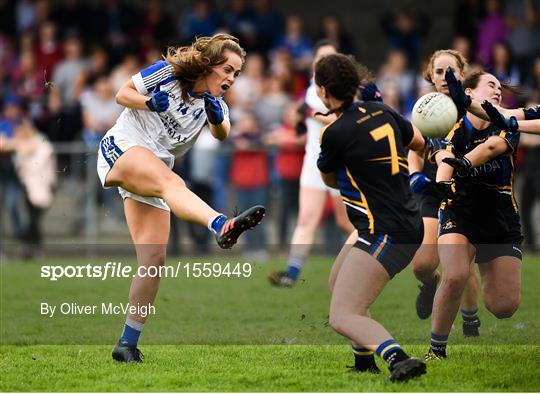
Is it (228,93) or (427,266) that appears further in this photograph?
(228,93)

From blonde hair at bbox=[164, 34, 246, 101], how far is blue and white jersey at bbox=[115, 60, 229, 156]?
0.05 m

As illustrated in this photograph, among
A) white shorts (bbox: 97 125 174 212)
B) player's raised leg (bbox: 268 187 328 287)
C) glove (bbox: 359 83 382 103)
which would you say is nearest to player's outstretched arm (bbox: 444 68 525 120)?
glove (bbox: 359 83 382 103)

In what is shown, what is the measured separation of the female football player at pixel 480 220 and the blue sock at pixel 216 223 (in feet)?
5.26

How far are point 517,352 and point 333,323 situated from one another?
6.35 feet

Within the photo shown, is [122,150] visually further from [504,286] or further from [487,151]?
[504,286]

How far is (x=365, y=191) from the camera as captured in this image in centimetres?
672

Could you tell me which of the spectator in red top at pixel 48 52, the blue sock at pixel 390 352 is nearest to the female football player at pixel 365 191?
the blue sock at pixel 390 352

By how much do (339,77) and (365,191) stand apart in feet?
2.30

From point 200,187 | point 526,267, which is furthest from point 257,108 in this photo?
point 526,267

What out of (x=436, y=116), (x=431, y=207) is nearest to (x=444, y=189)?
(x=436, y=116)

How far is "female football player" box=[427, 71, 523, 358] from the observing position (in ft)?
25.0

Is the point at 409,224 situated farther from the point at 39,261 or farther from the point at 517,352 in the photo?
the point at 39,261

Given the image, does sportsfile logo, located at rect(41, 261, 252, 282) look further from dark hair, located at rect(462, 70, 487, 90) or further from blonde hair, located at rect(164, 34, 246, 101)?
dark hair, located at rect(462, 70, 487, 90)

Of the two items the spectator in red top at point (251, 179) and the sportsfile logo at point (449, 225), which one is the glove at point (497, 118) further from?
the spectator in red top at point (251, 179)
